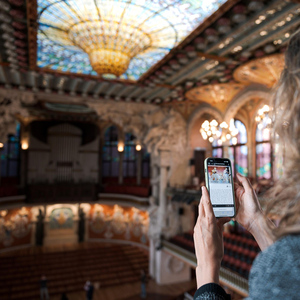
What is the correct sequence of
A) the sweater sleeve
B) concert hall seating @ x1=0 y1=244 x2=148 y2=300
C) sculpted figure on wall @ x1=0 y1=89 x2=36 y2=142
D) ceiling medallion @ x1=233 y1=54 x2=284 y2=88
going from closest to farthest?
the sweater sleeve
ceiling medallion @ x1=233 y1=54 x2=284 y2=88
sculpted figure on wall @ x1=0 y1=89 x2=36 y2=142
concert hall seating @ x1=0 y1=244 x2=148 y2=300

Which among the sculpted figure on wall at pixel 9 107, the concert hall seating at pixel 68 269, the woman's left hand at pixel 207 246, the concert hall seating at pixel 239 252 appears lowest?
the concert hall seating at pixel 68 269

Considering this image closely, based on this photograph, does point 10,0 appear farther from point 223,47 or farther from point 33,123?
point 33,123

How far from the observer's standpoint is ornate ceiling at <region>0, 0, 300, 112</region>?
6.32 metres

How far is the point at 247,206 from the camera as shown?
1.40 m

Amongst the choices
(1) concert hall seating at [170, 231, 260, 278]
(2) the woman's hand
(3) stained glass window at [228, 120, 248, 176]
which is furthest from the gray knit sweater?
(3) stained glass window at [228, 120, 248, 176]

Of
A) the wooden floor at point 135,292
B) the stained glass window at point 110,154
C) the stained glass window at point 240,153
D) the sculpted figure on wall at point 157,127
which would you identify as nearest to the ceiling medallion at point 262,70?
the stained glass window at point 240,153

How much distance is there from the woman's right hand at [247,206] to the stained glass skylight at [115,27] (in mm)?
5625

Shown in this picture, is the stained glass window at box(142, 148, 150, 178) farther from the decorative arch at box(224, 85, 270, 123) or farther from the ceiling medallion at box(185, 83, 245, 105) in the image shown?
the decorative arch at box(224, 85, 270, 123)

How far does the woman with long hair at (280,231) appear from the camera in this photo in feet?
2.31

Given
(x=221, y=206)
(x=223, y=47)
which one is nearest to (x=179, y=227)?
(x=223, y=47)

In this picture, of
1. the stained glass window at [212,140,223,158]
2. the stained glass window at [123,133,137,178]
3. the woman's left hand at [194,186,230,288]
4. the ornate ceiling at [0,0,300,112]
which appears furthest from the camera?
the stained glass window at [123,133,137,178]

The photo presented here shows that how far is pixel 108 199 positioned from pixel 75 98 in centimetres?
912

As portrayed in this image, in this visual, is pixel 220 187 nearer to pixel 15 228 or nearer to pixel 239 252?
pixel 239 252

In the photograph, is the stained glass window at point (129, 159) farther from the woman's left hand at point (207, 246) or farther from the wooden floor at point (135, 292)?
the woman's left hand at point (207, 246)
